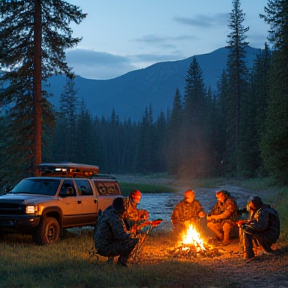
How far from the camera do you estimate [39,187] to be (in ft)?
46.3

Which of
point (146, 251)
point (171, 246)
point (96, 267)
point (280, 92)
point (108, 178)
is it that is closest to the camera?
point (96, 267)

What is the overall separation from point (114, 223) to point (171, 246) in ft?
12.8

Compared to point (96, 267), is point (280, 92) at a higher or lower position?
higher

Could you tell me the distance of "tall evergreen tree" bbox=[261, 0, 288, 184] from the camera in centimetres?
2812

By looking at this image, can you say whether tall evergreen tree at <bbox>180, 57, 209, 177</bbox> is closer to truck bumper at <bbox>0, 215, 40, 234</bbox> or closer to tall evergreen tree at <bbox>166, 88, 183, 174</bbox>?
tall evergreen tree at <bbox>166, 88, 183, 174</bbox>

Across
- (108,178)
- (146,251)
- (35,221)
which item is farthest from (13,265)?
(108,178)

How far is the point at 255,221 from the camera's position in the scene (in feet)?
35.8

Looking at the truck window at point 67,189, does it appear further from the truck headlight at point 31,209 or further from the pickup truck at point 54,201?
the truck headlight at point 31,209

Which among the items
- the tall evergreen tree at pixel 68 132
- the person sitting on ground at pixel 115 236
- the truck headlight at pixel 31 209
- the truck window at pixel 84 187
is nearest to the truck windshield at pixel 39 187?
the truck window at pixel 84 187

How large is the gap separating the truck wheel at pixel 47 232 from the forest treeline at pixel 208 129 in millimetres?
9919

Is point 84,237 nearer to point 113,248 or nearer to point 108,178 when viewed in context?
point 108,178

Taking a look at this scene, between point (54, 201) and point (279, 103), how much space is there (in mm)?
20030

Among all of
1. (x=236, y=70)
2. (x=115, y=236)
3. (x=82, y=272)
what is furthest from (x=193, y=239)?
(x=236, y=70)

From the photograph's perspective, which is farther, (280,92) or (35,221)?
(280,92)
